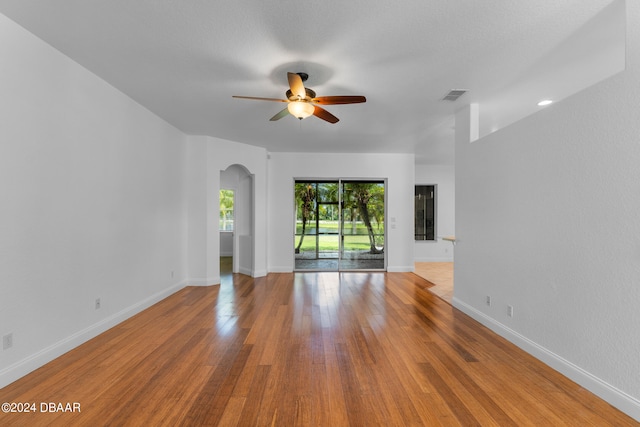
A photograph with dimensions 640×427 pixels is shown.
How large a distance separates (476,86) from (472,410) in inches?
122

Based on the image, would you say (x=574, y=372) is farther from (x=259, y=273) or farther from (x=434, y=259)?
(x=434, y=259)

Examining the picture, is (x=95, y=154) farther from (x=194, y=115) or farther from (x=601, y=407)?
(x=601, y=407)

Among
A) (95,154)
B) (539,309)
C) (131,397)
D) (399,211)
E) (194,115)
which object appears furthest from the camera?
(399,211)

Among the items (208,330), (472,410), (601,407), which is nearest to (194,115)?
(208,330)

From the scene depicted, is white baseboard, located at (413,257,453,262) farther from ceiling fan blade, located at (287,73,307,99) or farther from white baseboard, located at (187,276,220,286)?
ceiling fan blade, located at (287,73,307,99)

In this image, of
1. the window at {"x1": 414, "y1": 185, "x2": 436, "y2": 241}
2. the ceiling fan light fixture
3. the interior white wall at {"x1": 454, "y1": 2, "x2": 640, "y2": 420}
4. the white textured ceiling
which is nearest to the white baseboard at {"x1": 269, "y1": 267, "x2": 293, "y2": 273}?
the white textured ceiling

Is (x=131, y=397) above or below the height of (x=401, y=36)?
below

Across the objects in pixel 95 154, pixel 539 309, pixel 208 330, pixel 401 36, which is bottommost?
pixel 208 330

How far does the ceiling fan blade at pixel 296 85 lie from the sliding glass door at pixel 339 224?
13.8 feet

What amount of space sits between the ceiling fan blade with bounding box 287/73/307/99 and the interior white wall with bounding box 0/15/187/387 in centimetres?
207

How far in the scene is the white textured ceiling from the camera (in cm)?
206

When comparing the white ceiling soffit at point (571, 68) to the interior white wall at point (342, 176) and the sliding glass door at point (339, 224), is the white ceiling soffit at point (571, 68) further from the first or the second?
the sliding glass door at point (339, 224)

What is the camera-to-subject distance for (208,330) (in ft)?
10.9

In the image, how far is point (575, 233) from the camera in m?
2.34
